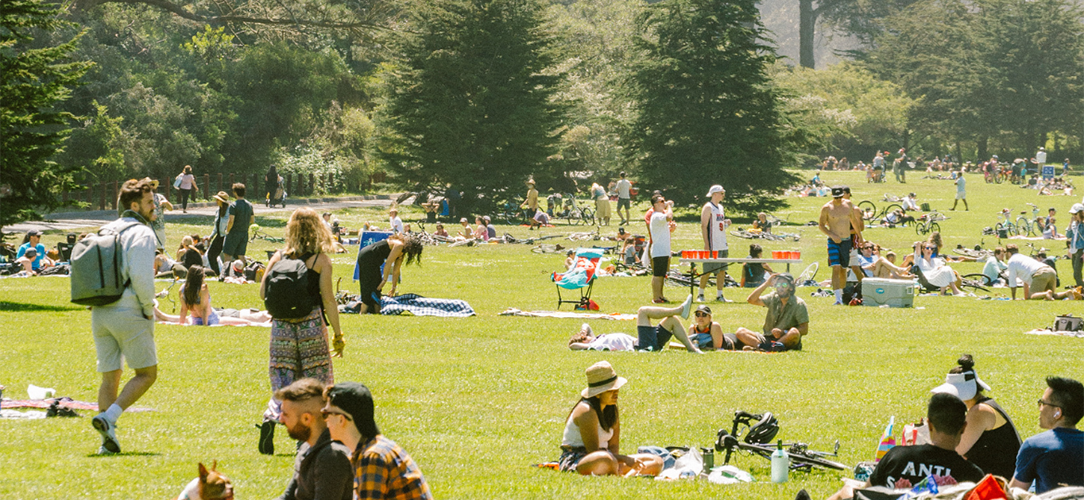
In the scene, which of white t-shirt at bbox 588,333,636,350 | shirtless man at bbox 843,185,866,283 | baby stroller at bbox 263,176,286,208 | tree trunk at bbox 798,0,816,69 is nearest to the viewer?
white t-shirt at bbox 588,333,636,350

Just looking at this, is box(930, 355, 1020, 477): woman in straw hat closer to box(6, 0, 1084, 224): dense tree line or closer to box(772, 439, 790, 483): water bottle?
box(772, 439, 790, 483): water bottle

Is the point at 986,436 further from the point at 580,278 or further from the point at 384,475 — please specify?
the point at 580,278

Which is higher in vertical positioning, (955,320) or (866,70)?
(866,70)

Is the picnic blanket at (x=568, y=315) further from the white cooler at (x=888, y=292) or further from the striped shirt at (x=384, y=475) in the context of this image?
the striped shirt at (x=384, y=475)

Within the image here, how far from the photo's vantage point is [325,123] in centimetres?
5625

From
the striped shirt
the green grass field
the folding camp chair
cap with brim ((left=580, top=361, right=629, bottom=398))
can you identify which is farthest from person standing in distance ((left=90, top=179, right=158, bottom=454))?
the folding camp chair

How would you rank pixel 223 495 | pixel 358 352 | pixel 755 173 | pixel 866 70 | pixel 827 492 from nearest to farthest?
pixel 223 495 → pixel 827 492 → pixel 358 352 → pixel 755 173 → pixel 866 70

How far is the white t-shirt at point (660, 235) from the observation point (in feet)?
61.9

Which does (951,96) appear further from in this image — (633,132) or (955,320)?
(955,320)

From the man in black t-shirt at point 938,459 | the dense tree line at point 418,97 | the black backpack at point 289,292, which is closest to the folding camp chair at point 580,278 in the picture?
the black backpack at point 289,292

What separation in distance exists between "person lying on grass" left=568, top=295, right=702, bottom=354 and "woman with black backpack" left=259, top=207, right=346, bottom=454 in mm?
6501

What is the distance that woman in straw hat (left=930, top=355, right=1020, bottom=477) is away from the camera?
7.19m

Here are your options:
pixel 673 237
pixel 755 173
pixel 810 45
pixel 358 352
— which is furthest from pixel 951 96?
pixel 358 352

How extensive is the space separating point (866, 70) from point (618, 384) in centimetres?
9854
